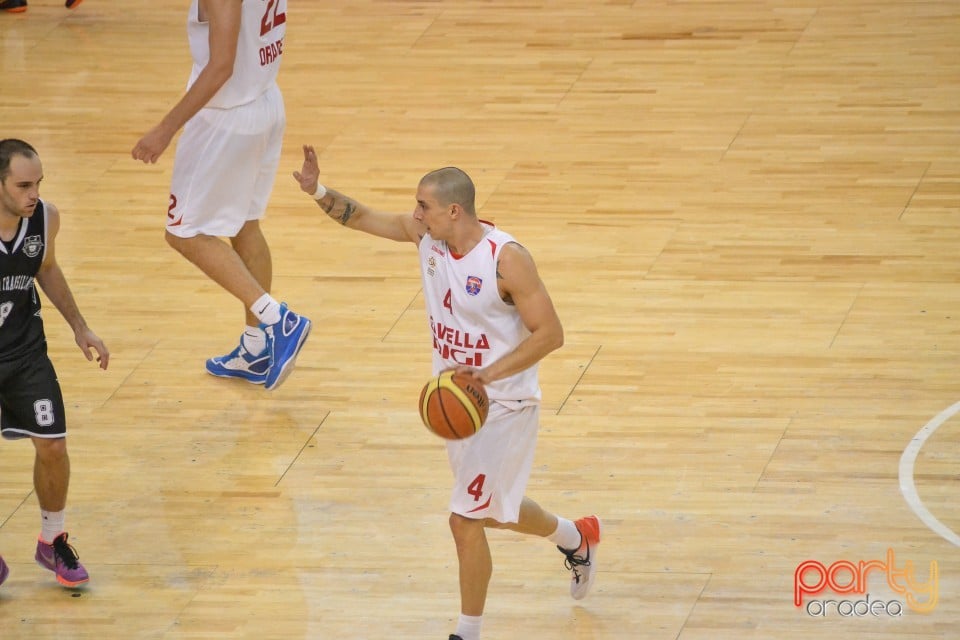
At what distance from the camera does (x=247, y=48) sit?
761cm

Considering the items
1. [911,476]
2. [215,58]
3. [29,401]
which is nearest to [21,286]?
[29,401]

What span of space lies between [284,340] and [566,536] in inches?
85.7

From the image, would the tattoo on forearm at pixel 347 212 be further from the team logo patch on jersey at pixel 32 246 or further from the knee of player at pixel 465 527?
the knee of player at pixel 465 527

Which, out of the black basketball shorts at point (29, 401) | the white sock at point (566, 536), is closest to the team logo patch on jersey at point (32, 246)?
the black basketball shorts at point (29, 401)

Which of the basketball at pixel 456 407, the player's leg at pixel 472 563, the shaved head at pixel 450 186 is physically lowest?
the player's leg at pixel 472 563

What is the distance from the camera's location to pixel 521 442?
18.6 feet

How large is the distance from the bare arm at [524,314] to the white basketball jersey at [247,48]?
2.61m

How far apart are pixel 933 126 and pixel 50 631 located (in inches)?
288

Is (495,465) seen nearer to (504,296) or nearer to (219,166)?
(504,296)

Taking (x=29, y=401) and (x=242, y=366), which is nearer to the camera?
(x=29, y=401)

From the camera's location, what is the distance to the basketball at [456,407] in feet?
17.5

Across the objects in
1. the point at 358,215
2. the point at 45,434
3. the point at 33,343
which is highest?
the point at 358,215

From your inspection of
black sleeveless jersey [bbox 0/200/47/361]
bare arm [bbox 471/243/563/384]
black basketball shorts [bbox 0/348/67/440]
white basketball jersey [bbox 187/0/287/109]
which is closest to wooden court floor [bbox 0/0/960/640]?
black basketball shorts [bbox 0/348/67/440]

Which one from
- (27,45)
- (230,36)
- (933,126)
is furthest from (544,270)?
(27,45)
